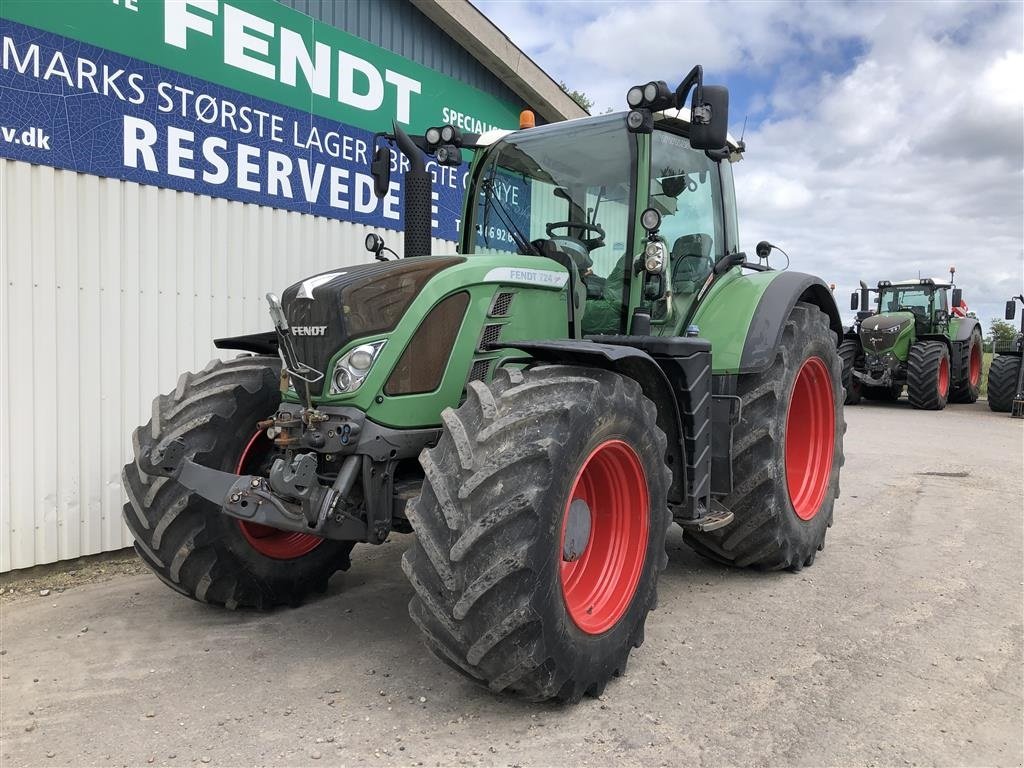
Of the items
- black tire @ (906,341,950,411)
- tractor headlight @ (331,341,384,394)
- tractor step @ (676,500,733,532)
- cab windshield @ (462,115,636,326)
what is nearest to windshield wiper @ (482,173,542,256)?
cab windshield @ (462,115,636,326)

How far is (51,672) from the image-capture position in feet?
11.2

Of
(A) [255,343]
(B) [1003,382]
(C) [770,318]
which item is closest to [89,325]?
(A) [255,343]

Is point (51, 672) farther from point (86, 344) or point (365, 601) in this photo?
point (86, 344)

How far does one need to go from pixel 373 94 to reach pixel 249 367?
12.2ft

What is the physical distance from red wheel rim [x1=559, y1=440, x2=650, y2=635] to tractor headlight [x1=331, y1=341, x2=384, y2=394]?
99 centimetres

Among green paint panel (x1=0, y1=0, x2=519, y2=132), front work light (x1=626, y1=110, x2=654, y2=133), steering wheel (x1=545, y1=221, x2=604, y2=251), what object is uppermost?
green paint panel (x1=0, y1=0, x2=519, y2=132)

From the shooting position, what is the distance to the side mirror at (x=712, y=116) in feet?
11.6

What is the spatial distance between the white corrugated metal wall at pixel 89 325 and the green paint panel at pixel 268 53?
88 centimetres

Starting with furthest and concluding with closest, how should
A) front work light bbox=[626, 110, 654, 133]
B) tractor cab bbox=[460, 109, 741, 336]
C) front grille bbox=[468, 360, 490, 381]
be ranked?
tractor cab bbox=[460, 109, 741, 336] → front work light bbox=[626, 110, 654, 133] → front grille bbox=[468, 360, 490, 381]

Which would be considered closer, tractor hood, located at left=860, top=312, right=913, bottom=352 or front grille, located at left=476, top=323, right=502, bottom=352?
front grille, located at left=476, top=323, right=502, bottom=352

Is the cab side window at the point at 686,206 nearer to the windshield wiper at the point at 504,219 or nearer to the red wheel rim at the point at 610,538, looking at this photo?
the windshield wiper at the point at 504,219

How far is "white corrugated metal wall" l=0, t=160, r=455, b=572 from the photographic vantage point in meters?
4.58

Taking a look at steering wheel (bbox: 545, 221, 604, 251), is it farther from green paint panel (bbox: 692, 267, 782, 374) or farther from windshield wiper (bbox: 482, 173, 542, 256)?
green paint panel (bbox: 692, 267, 782, 374)

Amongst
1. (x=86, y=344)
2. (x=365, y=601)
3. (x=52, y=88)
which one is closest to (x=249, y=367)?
(x=365, y=601)
